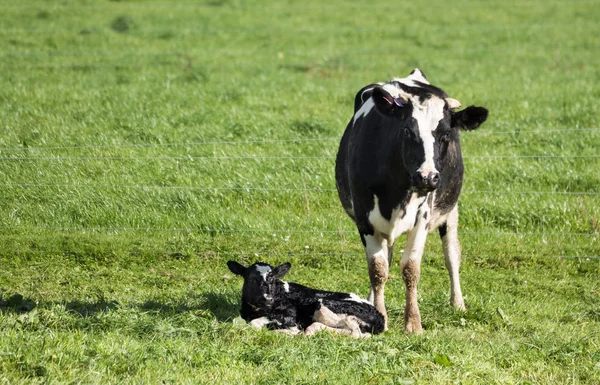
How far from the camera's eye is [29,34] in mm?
24281

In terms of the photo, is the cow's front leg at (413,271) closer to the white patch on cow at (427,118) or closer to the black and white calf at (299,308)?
the black and white calf at (299,308)

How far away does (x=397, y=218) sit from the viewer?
812cm

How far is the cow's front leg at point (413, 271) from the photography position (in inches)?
319

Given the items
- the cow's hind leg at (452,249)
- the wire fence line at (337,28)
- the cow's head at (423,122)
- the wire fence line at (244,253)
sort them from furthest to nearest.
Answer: the wire fence line at (337,28)
the wire fence line at (244,253)
the cow's hind leg at (452,249)
the cow's head at (423,122)

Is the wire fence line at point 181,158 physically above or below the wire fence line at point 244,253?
above

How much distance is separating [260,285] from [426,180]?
1958 millimetres

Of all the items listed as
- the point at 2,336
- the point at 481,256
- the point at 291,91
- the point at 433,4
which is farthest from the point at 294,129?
the point at 433,4

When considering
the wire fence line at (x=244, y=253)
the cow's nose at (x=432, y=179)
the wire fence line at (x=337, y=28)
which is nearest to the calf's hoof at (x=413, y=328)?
the cow's nose at (x=432, y=179)

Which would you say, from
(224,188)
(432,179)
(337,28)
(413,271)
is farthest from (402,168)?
(337,28)

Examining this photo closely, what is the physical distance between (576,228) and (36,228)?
6880 mm

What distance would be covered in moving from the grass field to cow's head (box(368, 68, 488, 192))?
144 cm

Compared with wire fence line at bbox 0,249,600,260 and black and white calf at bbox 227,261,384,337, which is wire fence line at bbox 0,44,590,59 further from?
black and white calf at bbox 227,261,384,337

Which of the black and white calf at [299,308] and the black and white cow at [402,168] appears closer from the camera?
the black and white cow at [402,168]

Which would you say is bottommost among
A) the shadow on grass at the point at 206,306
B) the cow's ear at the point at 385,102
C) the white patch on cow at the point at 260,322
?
the shadow on grass at the point at 206,306
